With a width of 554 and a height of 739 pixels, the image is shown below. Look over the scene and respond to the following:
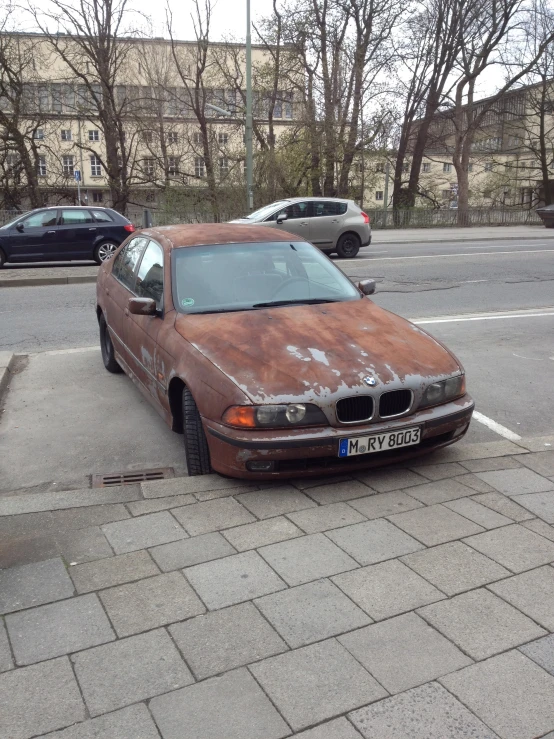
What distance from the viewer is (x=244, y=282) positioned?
538 cm

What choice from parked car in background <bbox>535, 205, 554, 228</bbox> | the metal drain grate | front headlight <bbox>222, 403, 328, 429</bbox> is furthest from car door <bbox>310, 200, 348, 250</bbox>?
parked car in background <bbox>535, 205, 554, 228</bbox>

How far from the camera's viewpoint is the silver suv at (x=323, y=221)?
18703 mm

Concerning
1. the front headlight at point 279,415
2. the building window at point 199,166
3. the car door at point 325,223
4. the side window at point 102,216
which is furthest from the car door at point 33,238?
the building window at point 199,166

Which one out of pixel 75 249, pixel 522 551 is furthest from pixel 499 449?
pixel 75 249

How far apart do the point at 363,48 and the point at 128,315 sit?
34.4 metres

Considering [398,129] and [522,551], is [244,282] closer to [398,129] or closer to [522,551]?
[522,551]

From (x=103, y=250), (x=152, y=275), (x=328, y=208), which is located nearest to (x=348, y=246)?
(x=328, y=208)

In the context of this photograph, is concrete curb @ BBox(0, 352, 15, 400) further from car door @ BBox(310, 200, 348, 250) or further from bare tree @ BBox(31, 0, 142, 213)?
bare tree @ BBox(31, 0, 142, 213)

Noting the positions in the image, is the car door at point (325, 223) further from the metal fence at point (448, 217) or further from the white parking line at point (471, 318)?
the metal fence at point (448, 217)

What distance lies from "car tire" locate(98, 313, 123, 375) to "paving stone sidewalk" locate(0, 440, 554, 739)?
3225 mm

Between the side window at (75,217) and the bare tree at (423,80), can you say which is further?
the bare tree at (423,80)

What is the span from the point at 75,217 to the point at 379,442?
1514 cm

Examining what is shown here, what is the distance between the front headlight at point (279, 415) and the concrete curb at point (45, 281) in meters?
11.7

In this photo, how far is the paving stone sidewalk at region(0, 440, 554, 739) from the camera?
2311 millimetres
